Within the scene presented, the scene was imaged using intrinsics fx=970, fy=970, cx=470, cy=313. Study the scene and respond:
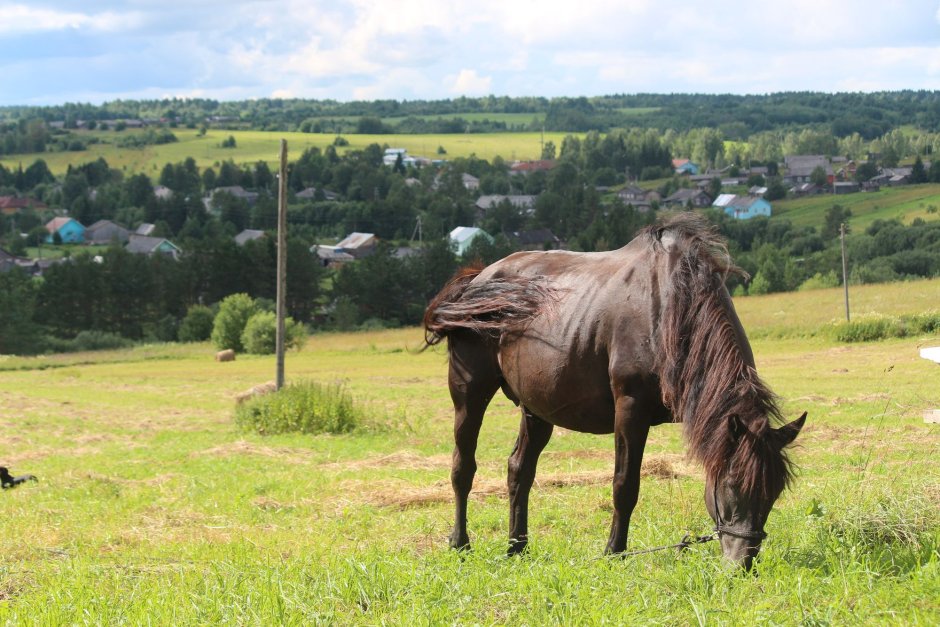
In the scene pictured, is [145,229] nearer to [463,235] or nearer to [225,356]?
[463,235]

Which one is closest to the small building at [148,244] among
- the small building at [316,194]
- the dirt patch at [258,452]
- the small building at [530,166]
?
the small building at [316,194]

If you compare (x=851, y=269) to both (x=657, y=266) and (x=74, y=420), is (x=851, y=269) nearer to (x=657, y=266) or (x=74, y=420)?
(x=74, y=420)

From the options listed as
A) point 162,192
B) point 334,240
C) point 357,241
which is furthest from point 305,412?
point 162,192

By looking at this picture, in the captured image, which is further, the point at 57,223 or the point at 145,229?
the point at 145,229

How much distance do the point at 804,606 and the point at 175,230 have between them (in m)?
149

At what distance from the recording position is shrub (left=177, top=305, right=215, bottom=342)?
82625 mm

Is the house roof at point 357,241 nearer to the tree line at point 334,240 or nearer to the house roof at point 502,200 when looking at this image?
the tree line at point 334,240

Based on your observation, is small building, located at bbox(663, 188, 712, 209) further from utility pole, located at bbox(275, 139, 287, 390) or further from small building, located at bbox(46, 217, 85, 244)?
utility pole, located at bbox(275, 139, 287, 390)

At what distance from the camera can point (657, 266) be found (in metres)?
6.67

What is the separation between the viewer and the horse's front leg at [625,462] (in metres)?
6.36

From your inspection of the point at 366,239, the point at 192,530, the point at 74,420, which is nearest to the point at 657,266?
the point at 192,530

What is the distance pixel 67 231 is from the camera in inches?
5669

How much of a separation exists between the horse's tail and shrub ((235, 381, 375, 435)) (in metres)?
11.2

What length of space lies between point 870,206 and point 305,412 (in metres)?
109
